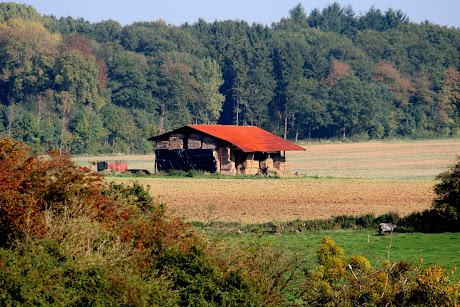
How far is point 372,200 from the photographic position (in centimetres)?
3488

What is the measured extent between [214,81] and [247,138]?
61.2 m

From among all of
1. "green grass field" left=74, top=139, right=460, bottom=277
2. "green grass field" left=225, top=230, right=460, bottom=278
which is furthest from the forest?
"green grass field" left=225, top=230, right=460, bottom=278

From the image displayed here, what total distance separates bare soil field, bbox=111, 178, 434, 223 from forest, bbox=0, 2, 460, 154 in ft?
156

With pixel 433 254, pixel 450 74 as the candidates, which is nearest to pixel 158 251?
pixel 433 254

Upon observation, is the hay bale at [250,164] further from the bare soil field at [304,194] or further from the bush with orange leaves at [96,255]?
the bush with orange leaves at [96,255]

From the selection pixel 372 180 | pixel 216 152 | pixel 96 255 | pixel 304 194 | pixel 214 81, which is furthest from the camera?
pixel 214 81

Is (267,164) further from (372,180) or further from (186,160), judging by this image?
(372,180)

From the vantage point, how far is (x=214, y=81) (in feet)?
377

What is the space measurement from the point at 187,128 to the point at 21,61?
54.7 metres

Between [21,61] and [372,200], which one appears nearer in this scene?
[372,200]

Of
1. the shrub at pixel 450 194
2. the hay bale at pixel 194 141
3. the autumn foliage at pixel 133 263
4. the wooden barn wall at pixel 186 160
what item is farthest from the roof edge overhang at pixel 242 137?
the autumn foliage at pixel 133 263

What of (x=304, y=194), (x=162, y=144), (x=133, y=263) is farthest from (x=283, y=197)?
(x=133, y=263)

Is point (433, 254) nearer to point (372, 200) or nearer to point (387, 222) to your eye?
point (387, 222)

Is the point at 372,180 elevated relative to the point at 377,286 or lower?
elevated
